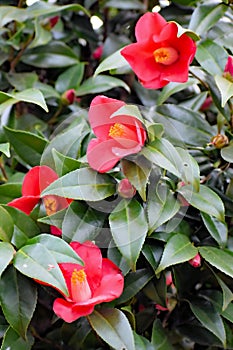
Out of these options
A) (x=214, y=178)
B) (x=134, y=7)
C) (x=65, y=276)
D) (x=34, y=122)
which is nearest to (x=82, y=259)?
(x=65, y=276)

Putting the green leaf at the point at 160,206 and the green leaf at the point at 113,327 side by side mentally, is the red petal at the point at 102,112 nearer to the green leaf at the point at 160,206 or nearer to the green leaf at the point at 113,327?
the green leaf at the point at 160,206

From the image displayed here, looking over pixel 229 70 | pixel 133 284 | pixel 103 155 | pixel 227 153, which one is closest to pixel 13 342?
pixel 133 284

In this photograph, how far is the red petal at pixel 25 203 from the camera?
92cm

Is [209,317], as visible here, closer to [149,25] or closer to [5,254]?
[5,254]

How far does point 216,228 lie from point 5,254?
0.34 meters

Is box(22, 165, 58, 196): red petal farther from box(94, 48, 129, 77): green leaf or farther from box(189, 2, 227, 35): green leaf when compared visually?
box(189, 2, 227, 35): green leaf

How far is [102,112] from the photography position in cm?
85

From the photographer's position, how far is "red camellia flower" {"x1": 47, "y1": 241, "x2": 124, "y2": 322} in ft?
2.63

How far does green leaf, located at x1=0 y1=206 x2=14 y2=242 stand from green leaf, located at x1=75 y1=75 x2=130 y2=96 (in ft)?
1.55

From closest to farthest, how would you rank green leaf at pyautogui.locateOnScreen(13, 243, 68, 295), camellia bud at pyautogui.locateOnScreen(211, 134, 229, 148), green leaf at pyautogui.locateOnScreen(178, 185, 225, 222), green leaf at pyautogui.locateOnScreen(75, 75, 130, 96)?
1. green leaf at pyautogui.locateOnScreen(13, 243, 68, 295)
2. green leaf at pyautogui.locateOnScreen(178, 185, 225, 222)
3. camellia bud at pyautogui.locateOnScreen(211, 134, 229, 148)
4. green leaf at pyautogui.locateOnScreen(75, 75, 130, 96)

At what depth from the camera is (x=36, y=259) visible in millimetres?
789

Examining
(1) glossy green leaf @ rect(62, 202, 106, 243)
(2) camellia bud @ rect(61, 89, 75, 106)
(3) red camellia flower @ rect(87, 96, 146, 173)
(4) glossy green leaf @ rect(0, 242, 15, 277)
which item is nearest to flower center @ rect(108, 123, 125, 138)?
(3) red camellia flower @ rect(87, 96, 146, 173)

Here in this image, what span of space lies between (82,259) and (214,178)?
308 mm

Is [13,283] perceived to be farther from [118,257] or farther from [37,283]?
[118,257]
